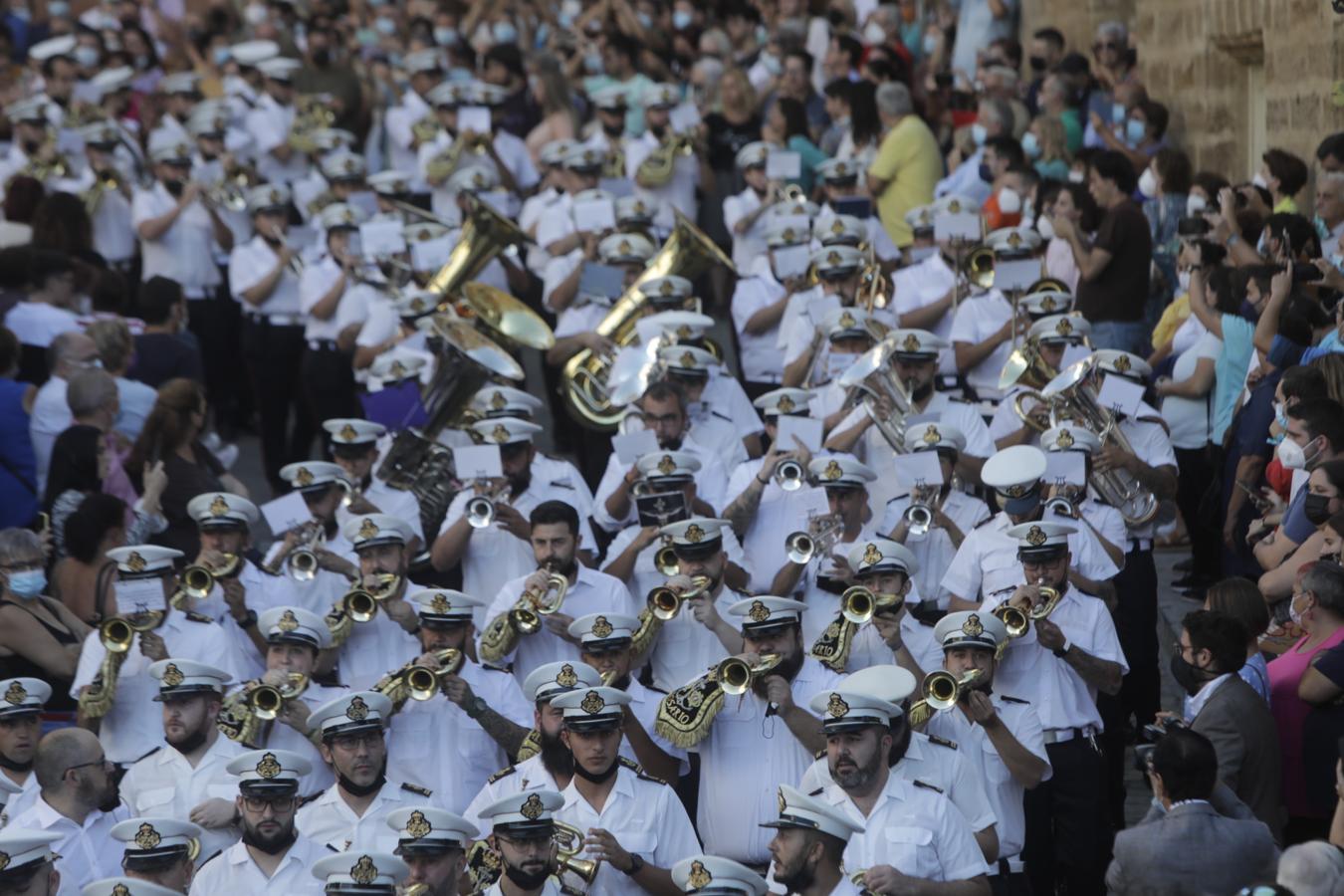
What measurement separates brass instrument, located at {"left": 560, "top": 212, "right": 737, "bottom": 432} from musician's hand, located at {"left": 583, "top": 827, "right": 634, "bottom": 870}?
5.21 metres

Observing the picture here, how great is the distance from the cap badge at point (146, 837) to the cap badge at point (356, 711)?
99 centimetres

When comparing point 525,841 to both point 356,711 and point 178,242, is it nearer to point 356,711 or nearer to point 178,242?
point 356,711

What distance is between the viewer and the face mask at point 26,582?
35.1 feet

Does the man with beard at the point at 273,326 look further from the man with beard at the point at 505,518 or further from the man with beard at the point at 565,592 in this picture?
the man with beard at the point at 565,592

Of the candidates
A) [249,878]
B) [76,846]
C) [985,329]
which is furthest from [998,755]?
[985,329]

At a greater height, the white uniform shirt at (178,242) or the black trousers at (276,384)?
the white uniform shirt at (178,242)

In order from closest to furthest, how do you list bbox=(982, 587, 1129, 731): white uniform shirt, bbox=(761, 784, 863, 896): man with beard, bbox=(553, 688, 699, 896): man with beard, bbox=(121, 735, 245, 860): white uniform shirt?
bbox=(761, 784, 863, 896): man with beard
bbox=(553, 688, 699, 896): man with beard
bbox=(121, 735, 245, 860): white uniform shirt
bbox=(982, 587, 1129, 731): white uniform shirt

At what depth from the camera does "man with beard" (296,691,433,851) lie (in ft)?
31.3

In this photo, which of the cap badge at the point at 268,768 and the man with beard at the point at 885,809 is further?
the cap badge at the point at 268,768

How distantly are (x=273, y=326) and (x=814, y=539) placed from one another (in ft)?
23.7

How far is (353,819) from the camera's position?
376 inches

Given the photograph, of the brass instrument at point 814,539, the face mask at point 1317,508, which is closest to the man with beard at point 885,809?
the face mask at point 1317,508

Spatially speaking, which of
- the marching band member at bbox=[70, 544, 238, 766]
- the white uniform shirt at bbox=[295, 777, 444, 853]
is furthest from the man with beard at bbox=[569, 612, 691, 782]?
the marching band member at bbox=[70, 544, 238, 766]

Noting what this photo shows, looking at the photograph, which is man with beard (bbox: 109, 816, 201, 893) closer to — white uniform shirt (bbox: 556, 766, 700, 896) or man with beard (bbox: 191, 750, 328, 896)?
man with beard (bbox: 191, 750, 328, 896)
